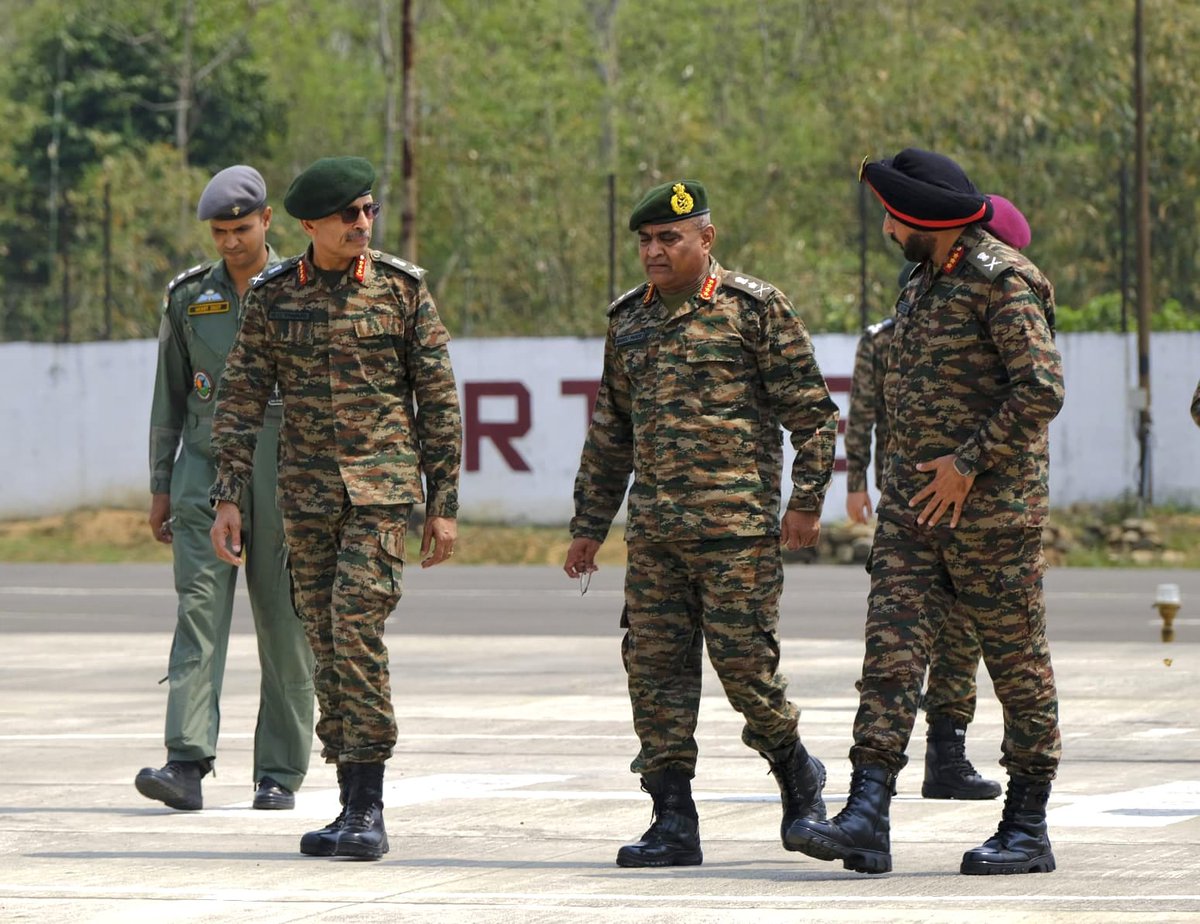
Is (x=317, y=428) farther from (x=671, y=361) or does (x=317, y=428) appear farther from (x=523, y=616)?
(x=523, y=616)

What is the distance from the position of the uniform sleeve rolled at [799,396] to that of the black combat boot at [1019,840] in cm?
101

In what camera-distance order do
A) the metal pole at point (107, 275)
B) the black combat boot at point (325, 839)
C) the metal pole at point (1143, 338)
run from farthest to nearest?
the metal pole at point (107, 275) → the metal pole at point (1143, 338) → the black combat boot at point (325, 839)

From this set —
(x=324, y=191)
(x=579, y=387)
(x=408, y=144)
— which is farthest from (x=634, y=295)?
(x=408, y=144)

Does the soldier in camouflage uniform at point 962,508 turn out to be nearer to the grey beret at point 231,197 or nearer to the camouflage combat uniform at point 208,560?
the camouflage combat uniform at point 208,560

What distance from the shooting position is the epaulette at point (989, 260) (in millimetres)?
6949

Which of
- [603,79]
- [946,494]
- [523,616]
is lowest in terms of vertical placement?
[523,616]

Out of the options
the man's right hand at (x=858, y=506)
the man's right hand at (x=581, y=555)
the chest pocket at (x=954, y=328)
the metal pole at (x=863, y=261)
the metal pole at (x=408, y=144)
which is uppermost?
the metal pole at (x=408, y=144)

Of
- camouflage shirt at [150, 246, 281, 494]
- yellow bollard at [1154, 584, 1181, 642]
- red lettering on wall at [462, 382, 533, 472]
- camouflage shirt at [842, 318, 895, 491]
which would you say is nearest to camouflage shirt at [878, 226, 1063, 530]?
camouflage shirt at [150, 246, 281, 494]

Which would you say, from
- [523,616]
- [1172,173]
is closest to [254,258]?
[523,616]

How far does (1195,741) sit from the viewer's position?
1019 centimetres

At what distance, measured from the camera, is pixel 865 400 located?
34.5ft

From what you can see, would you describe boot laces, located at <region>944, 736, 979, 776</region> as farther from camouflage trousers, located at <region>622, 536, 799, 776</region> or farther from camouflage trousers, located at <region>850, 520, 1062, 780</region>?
camouflage trousers, located at <region>850, 520, 1062, 780</region>

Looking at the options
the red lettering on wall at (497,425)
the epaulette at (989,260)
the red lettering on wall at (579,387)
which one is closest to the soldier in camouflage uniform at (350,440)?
the epaulette at (989,260)

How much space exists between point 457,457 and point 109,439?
2377cm
